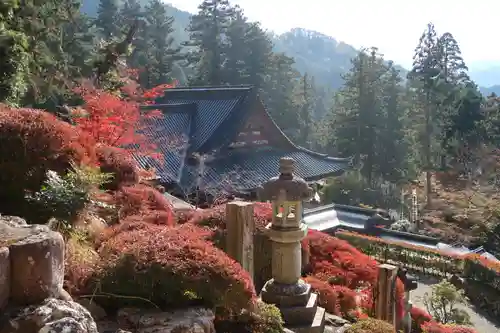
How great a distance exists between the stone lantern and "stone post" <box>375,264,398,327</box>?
5.48 feet

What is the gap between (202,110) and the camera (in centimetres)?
1997

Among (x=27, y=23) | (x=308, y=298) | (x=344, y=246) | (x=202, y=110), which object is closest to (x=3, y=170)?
(x=308, y=298)

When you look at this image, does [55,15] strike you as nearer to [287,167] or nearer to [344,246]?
[344,246]

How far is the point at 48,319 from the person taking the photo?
272 cm

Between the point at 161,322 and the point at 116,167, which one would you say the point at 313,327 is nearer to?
the point at 161,322

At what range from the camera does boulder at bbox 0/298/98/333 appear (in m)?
2.60

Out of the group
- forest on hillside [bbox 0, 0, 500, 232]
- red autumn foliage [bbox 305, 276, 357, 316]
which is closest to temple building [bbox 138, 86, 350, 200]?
forest on hillside [bbox 0, 0, 500, 232]

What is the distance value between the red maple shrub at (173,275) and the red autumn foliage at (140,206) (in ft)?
7.21

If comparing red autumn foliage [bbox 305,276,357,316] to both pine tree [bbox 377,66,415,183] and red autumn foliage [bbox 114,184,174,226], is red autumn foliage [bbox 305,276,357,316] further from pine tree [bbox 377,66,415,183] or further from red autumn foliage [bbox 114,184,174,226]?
pine tree [bbox 377,66,415,183]

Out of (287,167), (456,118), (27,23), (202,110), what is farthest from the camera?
(456,118)

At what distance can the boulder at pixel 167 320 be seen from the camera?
3.44m

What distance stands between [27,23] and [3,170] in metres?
12.0

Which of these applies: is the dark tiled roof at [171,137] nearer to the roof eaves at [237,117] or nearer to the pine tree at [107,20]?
the roof eaves at [237,117]

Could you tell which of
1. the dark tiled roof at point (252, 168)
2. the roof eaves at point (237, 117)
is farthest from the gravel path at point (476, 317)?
the roof eaves at point (237, 117)
